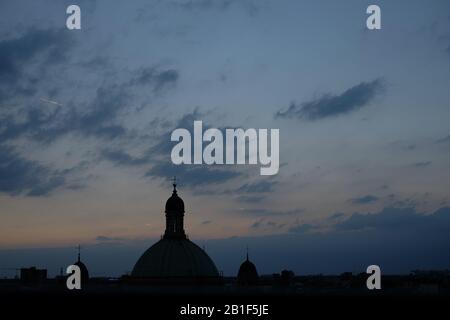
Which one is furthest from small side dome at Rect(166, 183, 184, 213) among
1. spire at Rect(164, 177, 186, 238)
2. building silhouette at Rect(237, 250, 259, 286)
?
building silhouette at Rect(237, 250, 259, 286)

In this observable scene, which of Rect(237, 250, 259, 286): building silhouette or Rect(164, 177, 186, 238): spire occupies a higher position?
Rect(164, 177, 186, 238): spire

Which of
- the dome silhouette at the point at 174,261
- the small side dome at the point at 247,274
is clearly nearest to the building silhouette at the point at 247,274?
the small side dome at the point at 247,274

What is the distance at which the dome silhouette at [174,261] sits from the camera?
99.9m

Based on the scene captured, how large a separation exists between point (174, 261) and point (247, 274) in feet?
57.6

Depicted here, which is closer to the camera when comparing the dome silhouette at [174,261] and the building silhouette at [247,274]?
the dome silhouette at [174,261]

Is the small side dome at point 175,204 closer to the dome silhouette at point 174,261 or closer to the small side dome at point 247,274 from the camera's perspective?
the dome silhouette at point 174,261

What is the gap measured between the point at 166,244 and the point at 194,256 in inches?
189

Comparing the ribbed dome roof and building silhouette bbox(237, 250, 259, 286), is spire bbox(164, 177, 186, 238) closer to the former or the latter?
the ribbed dome roof

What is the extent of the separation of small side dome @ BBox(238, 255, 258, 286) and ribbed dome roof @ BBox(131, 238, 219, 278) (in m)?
11.2

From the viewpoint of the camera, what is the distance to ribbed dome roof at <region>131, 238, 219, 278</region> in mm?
99938

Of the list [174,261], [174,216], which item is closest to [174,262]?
[174,261]

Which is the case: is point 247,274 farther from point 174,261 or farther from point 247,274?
point 174,261
